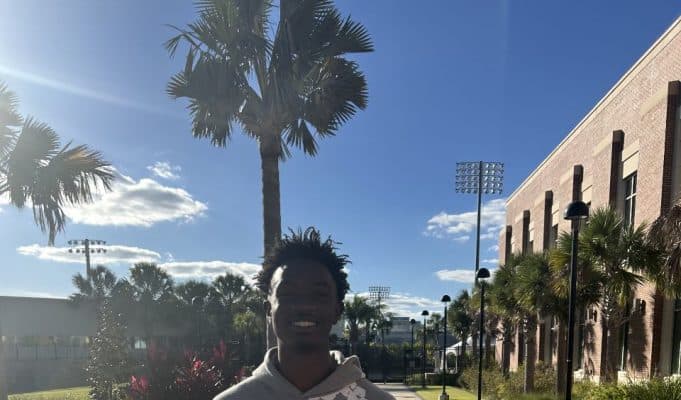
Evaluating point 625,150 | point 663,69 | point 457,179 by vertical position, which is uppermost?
point 457,179

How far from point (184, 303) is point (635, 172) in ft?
105

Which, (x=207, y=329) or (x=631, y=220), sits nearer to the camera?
(x=631, y=220)

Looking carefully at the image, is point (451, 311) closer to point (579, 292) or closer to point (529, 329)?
point (529, 329)

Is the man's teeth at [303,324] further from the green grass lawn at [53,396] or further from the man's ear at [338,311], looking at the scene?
the green grass lawn at [53,396]

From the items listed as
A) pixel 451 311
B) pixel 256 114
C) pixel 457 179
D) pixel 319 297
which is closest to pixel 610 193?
pixel 256 114

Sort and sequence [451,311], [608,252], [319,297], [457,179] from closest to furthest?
[319,297]
[608,252]
[451,311]
[457,179]

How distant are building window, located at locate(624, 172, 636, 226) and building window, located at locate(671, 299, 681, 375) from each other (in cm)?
Answer: 377

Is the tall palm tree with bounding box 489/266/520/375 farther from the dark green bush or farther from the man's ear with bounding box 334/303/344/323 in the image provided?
the man's ear with bounding box 334/303/344/323

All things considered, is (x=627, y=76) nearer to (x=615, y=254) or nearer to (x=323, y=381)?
(x=615, y=254)

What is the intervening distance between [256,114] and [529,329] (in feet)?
53.4

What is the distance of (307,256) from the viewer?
1977 millimetres

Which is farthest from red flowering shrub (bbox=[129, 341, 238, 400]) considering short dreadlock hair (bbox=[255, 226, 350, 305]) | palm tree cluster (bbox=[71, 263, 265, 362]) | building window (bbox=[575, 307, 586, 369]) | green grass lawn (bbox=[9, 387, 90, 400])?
palm tree cluster (bbox=[71, 263, 265, 362])

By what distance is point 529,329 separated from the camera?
2022cm

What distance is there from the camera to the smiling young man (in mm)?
1780
